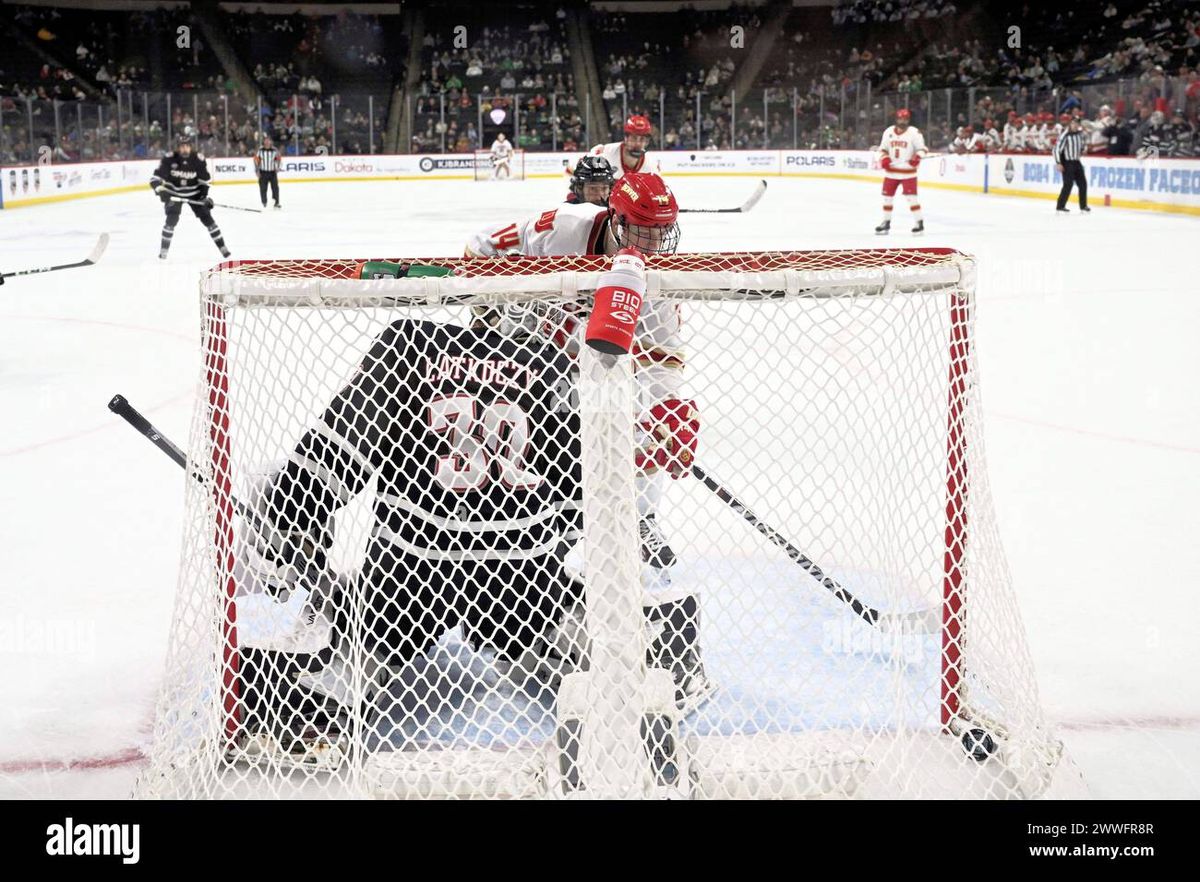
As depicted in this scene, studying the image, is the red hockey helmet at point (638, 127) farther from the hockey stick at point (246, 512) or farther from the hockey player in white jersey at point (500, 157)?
the hockey player in white jersey at point (500, 157)

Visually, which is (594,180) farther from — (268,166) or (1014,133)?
(1014,133)

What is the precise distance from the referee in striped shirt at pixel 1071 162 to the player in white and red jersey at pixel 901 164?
211cm

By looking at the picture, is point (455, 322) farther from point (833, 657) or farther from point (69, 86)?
point (69, 86)

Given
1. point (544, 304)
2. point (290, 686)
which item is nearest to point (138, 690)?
point (290, 686)

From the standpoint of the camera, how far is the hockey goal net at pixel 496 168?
2133 cm

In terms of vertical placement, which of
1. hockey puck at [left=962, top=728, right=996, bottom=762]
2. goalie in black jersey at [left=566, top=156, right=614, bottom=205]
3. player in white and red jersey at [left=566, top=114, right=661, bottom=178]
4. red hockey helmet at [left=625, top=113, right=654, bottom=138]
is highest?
red hockey helmet at [left=625, top=113, right=654, bottom=138]

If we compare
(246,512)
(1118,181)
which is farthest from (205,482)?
(1118,181)

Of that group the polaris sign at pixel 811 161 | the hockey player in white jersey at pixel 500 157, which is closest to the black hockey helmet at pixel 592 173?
the hockey player in white jersey at pixel 500 157

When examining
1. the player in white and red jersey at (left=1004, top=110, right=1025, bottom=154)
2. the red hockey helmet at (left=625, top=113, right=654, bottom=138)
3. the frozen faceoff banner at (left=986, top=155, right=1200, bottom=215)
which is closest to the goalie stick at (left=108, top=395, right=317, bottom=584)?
the red hockey helmet at (left=625, top=113, right=654, bottom=138)

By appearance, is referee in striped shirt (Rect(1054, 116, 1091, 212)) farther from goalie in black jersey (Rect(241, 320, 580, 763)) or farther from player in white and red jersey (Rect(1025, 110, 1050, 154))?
goalie in black jersey (Rect(241, 320, 580, 763))

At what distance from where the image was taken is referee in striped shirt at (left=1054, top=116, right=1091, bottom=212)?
13.1 metres

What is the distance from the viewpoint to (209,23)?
2608cm

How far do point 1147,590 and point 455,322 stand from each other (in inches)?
68.9

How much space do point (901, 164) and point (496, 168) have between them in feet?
34.8
